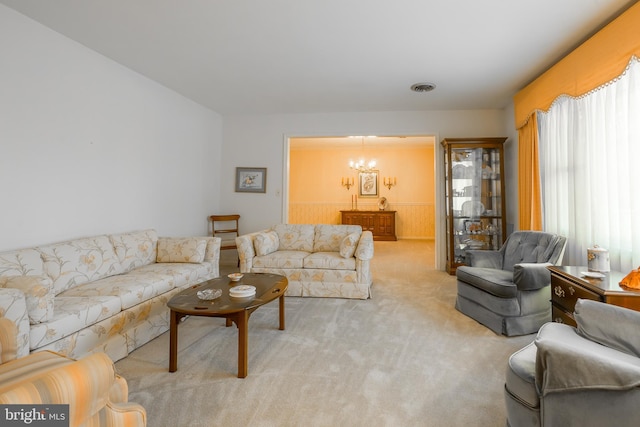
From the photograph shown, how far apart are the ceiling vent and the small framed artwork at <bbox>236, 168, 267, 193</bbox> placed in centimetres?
274

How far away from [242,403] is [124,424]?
2.39 feet

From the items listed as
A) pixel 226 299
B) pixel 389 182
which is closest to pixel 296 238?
pixel 226 299

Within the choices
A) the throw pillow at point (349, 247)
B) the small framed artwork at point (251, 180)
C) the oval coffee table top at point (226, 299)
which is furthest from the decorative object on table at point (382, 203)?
the oval coffee table top at point (226, 299)

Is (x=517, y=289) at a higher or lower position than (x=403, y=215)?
lower

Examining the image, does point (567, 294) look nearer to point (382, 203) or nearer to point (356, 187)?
point (382, 203)

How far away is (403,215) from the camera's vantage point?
27.2ft

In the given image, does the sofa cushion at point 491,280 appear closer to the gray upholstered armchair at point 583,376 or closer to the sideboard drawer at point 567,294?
the sideboard drawer at point 567,294

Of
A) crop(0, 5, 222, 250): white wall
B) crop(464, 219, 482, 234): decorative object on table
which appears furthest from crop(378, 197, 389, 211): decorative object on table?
crop(0, 5, 222, 250): white wall

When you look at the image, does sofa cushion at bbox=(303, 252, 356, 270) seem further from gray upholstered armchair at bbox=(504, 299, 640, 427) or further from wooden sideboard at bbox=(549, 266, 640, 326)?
gray upholstered armchair at bbox=(504, 299, 640, 427)

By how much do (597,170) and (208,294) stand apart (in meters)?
3.42

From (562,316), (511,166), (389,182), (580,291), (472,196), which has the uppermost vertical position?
(389,182)

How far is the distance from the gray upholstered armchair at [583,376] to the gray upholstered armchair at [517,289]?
106cm

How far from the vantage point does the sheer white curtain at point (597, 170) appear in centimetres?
219

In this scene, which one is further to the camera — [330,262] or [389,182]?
[389,182]
